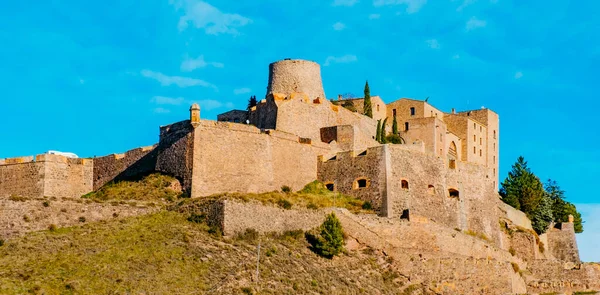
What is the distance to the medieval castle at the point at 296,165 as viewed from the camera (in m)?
55.4

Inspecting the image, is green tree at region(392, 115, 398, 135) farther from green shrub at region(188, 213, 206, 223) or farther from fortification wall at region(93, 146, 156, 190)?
green shrub at region(188, 213, 206, 223)

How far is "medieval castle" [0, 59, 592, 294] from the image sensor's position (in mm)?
55438

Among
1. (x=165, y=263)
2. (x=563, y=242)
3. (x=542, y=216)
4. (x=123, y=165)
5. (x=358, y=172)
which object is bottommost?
(x=165, y=263)

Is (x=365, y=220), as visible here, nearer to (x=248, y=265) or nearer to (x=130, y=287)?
(x=248, y=265)

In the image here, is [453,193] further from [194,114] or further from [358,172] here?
[194,114]

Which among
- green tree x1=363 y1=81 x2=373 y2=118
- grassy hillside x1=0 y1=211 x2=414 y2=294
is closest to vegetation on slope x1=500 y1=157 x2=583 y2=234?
green tree x1=363 y1=81 x2=373 y2=118

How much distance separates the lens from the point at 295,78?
66.4 m

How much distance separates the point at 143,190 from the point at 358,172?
481 inches

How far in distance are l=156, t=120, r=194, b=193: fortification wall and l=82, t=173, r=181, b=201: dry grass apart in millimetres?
519

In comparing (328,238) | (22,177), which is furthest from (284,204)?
(22,177)

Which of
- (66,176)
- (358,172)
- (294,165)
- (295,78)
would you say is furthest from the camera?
(295,78)

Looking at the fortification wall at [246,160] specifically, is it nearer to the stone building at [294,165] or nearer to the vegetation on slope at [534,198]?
the stone building at [294,165]

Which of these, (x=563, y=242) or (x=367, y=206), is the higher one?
(x=367, y=206)

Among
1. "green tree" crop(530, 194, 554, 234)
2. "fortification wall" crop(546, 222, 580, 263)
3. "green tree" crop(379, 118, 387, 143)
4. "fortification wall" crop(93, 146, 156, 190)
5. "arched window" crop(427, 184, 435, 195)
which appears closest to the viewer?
"fortification wall" crop(93, 146, 156, 190)
